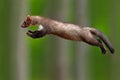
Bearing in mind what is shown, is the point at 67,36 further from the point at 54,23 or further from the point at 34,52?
the point at 34,52

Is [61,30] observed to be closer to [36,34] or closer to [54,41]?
[36,34]

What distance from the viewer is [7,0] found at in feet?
39.7

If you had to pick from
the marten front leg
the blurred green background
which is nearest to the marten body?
the marten front leg

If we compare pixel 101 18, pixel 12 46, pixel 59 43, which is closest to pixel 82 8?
pixel 59 43

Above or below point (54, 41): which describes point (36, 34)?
above

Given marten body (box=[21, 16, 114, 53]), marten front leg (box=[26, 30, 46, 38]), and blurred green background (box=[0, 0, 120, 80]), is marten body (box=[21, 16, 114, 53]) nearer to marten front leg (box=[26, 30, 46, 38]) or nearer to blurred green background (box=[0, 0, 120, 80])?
marten front leg (box=[26, 30, 46, 38])

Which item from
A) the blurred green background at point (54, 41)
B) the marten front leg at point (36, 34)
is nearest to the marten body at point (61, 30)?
the marten front leg at point (36, 34)

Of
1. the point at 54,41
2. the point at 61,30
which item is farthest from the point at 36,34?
the point at 54,41

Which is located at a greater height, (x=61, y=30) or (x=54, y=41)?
(x=61, y=30)

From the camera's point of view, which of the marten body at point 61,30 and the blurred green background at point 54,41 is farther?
the blurred green background at point 54,41

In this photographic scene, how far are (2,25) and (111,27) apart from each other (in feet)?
15.4

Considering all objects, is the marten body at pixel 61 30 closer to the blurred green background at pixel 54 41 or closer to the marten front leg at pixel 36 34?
the marten front leg at pixel 36 34

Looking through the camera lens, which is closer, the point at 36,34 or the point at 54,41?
the point at 36,34

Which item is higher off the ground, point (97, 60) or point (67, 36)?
point (67, 36)
